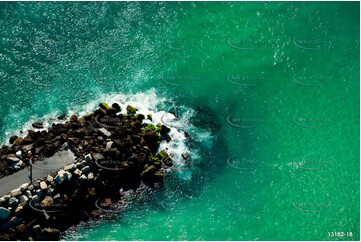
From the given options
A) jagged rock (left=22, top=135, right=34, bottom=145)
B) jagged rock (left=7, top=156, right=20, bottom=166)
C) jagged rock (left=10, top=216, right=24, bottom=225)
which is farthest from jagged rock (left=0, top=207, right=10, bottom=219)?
jagged rock (left=22, top=135, right=34, bottom=145)

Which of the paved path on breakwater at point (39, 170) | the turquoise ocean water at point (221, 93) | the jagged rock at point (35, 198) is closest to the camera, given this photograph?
the jagged rock at point (35, 198)

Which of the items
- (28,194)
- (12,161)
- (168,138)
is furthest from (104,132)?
(28,194)

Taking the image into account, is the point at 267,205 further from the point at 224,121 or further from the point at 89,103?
the point at 89,103

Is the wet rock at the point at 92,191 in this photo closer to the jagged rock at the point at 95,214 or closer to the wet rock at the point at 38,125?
the jagged rock at the point at 95,214

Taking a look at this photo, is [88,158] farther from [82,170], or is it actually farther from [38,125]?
[38,125]

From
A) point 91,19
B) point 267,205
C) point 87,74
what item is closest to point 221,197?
point 267,205

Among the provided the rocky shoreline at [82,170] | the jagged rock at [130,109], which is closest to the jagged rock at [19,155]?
the rocky shoreline at [82,170]

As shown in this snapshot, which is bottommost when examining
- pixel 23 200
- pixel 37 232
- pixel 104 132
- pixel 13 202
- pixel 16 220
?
pixel 37 232
